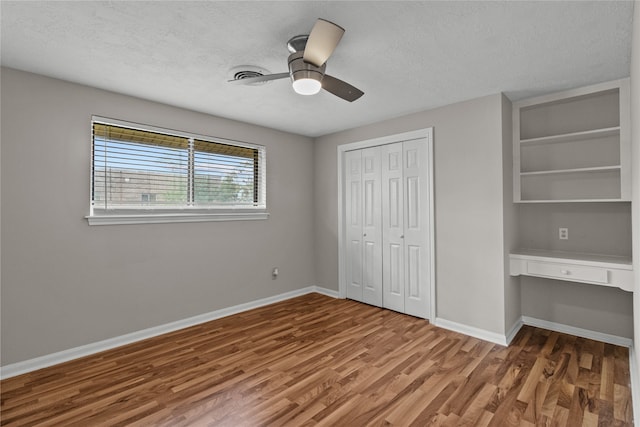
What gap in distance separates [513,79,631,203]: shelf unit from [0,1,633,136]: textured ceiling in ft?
0.91

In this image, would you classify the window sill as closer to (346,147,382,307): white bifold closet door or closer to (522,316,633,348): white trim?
(346,147,382,307): white bifold closet door

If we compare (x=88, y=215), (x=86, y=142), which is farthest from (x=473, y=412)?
(x=86, y=142)

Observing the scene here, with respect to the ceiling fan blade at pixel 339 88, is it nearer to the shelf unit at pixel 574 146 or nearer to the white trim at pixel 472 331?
the shelf unit at pixel 574 146

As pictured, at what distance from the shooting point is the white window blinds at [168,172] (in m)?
2.97

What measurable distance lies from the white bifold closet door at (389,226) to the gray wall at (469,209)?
0.68ft

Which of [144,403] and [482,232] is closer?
[144,403]

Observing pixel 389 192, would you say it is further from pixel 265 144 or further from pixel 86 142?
pixel 86 142

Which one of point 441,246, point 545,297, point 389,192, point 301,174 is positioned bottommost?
point 545,297

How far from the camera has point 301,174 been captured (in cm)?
469

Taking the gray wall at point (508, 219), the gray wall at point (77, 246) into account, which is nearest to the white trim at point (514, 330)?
the gray wall at point (508, 219)

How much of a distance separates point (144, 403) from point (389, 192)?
3.15m

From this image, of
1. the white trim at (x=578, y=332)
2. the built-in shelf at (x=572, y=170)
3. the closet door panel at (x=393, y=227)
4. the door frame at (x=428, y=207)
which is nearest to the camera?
the built-in shelf at (x=572, y=170)

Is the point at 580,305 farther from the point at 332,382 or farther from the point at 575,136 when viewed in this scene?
the point at 332,382

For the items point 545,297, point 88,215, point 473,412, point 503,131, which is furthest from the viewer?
point 545,297
